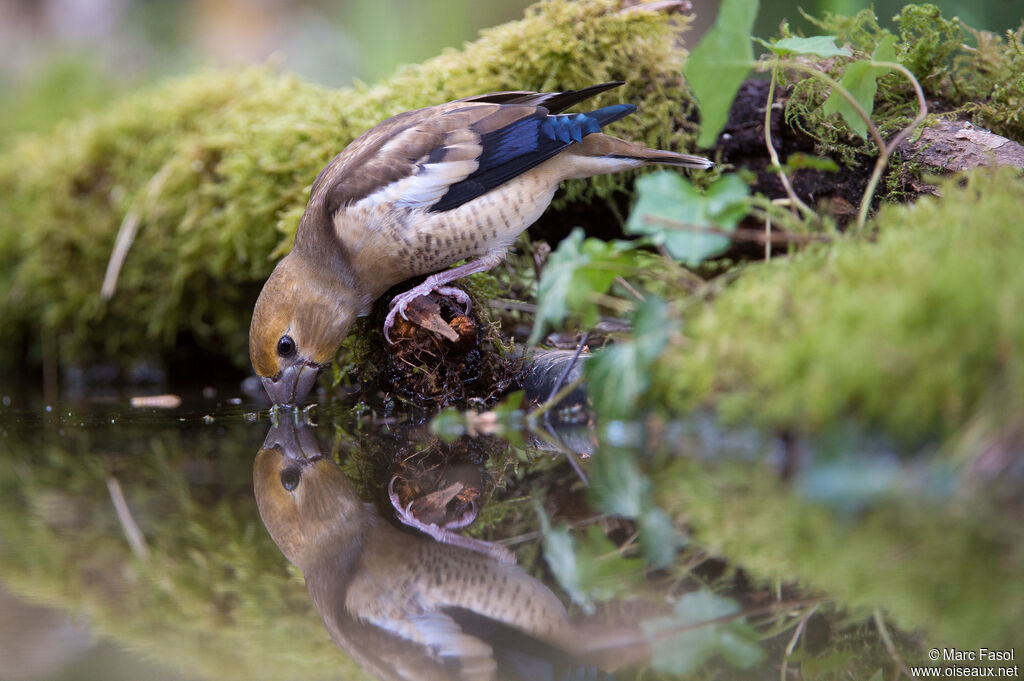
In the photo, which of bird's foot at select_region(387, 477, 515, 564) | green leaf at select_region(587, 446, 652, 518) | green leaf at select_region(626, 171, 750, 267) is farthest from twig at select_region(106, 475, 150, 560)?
green leaf at select_region(626, 171, 750, 267)

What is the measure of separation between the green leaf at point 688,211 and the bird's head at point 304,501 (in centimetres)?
110

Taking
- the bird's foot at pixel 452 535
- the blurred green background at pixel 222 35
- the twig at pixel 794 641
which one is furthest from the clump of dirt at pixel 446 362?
the twig at pixel 794 641

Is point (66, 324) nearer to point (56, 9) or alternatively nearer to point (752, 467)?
point (752, 467)

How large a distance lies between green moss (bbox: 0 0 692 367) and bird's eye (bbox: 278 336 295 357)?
949 millimetres

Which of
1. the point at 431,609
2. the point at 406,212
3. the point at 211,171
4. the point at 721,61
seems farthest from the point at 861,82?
the point at 211,171

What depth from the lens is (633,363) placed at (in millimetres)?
2281

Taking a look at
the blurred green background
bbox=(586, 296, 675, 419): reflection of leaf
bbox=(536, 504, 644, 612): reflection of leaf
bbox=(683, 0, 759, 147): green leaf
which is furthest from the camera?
the blurred green background

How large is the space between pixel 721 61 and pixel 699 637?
6.27 feet

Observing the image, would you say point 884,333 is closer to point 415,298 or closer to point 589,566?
point 589,566

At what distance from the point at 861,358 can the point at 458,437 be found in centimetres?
137

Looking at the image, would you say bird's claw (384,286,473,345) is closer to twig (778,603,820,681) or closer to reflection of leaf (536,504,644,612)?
reflection of leaf (536,504,644,612)

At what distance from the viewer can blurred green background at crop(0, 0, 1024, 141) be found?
22.7 ft

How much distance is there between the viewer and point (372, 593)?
150 centimetres

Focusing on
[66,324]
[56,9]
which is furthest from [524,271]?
[56,9]
